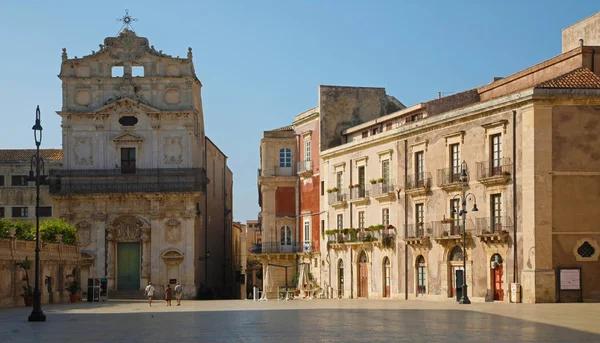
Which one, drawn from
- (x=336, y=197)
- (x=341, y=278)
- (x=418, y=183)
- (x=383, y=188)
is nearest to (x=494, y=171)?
(x=418, y=183)

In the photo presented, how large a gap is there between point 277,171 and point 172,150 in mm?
8391

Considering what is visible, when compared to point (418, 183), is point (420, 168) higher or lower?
higher

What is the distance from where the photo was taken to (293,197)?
7425cm

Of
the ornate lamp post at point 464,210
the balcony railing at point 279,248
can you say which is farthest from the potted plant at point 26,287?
the balcony railing at point 279,248

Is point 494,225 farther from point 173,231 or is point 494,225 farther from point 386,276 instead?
point 173,231

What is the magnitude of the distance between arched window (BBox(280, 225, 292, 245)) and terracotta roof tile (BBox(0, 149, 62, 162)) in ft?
58.0

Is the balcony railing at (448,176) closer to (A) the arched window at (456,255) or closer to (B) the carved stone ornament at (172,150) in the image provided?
(A) the arched window at (456,255)

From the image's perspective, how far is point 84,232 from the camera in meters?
69.7

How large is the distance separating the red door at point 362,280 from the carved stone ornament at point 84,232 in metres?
19.1

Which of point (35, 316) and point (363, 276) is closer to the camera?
point (35, 316)

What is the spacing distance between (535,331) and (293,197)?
50422 millimetres

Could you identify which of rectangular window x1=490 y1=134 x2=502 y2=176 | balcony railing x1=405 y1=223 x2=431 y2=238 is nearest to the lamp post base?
rectangular window x1=490 y1=134 x2=502 y2=176

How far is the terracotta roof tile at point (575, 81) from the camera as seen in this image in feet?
145

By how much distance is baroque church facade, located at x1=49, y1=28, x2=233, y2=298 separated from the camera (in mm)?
69438
